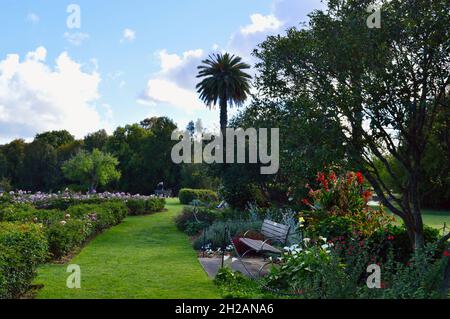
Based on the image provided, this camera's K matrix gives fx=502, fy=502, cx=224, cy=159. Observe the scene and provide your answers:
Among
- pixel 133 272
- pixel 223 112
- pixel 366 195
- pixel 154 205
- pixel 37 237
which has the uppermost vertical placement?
pixel 223 112

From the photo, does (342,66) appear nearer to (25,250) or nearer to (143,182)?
(25,250)

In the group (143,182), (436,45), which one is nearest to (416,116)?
(436,45)

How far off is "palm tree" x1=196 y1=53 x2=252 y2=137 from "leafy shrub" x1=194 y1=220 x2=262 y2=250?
22.1 metres

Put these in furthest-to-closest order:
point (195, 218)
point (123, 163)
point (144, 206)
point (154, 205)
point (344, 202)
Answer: point (123, 163)
point (154, 205)
point (144, 206)
point (195, 218)
point (344, 202)

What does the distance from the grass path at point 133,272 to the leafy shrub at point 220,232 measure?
0.45m

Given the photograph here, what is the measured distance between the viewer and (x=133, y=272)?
9.08 m

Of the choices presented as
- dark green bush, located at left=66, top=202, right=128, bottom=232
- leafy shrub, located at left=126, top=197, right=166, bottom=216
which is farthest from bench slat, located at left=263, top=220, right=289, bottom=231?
leafy shrub, located at left=126, top=197, right=166, bottom=216

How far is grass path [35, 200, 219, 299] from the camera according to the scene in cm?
732

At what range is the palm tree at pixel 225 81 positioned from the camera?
3594 centimetres

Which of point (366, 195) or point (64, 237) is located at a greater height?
point (366, 195)

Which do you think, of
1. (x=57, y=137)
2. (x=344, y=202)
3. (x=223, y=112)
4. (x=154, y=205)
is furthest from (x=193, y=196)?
(x=57, y=137)

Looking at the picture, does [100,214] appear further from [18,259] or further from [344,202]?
[18,259]

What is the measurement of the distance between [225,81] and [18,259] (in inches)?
1186
